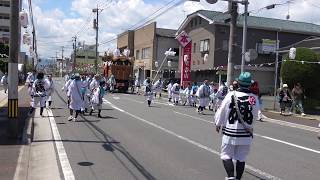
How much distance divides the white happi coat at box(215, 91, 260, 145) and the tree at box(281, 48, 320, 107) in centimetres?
2133

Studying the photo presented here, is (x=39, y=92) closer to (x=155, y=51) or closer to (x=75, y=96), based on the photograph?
(x=75, y=96)

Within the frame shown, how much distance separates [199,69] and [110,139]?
131 ft

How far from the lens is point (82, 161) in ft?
32.9

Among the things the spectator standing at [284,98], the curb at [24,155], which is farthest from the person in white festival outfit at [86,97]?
the spectator standing at [284,98]

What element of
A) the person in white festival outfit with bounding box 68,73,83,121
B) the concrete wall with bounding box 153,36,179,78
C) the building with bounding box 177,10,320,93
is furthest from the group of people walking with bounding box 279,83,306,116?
the concrete wall with bounding box 153,36,179,78

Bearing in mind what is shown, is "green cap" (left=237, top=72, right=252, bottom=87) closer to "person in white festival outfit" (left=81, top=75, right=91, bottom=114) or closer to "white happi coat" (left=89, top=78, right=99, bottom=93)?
"person in white festival outfit" (left=81, top=75, right=91, bottom=114)

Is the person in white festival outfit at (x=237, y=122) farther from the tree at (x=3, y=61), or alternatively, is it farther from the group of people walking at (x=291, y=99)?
the tree at (x=3, y=61)

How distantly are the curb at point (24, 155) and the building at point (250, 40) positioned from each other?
112 feet

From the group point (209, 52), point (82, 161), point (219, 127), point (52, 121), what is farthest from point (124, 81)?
point (219, 127)

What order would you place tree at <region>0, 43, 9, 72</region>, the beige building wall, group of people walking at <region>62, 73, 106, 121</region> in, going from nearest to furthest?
1. group of people walking at <region>62, 73, 106, 121</region>
2. tree at <region>0, 43, 9, 72</region>
3. the beige building wall

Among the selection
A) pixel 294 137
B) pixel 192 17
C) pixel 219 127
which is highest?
pixel 192 17

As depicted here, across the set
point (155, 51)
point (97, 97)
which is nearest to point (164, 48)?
point (155, 51)

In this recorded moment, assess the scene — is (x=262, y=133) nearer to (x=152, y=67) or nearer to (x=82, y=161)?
(x=82, y=161)

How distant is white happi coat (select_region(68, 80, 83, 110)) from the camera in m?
18.0
